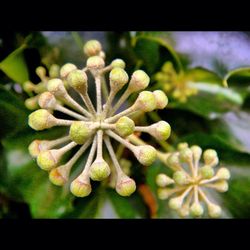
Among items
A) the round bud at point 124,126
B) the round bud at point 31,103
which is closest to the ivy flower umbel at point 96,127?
the round bud at point 124,126

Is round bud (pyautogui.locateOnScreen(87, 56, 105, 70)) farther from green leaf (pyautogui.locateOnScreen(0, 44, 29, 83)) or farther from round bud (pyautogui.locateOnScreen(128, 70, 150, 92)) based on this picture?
green leaf (pyautogui.locateOnScreen(0, 44, 29, 83))

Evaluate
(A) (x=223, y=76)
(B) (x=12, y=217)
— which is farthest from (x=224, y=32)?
(B) (x=12, y=217)

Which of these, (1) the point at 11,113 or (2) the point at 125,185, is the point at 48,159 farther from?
(1) the point at 11,113

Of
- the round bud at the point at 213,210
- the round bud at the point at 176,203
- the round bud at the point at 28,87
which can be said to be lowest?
the round bud at the point at 213,210

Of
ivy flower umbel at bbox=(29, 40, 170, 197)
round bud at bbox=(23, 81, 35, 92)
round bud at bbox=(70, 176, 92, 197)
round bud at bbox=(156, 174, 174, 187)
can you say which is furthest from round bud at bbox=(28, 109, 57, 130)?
round bud at bbox=(156, 174, 174, 187)

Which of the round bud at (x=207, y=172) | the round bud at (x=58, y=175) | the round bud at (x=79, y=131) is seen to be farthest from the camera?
the round bud at (x=207, y=172)

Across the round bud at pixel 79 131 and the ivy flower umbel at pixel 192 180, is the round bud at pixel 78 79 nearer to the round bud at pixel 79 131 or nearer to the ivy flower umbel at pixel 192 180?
the round bud at pixel 79 131

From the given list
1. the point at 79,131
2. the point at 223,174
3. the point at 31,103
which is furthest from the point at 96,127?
the point at 223,174

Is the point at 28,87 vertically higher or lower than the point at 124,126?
higher
